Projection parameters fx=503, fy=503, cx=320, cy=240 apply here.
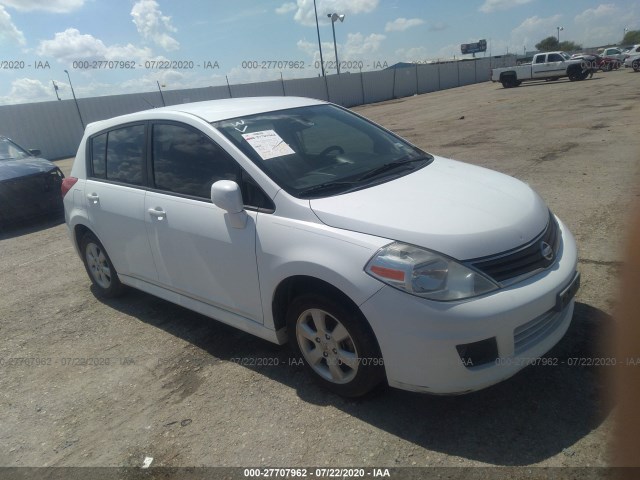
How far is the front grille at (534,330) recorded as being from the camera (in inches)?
99.4

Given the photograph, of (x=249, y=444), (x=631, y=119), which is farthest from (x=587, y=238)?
(x=631, y=119)

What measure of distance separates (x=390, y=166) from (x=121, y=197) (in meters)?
2.20

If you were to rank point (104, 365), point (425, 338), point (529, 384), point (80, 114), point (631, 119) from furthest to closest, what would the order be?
point (80, 114) → point (631, 119) → point (104, 365) → point (529, 384) → point (425, 338)

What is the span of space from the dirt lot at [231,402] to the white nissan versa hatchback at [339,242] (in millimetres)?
282

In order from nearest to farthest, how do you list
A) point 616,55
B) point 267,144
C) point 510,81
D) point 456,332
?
point 456,332 → point 267,144 → point 510,81 → point 616,55

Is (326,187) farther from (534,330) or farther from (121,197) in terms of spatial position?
(121,197)

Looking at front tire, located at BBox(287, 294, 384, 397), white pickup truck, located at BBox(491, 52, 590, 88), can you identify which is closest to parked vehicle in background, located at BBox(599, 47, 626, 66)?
white pickup truck, located at BBox(491, 52, 590, 88)

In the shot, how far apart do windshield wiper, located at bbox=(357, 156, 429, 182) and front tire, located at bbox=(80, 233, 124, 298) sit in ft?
8.58

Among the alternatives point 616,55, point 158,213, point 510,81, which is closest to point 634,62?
point 616,55

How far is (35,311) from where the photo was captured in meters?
4.89

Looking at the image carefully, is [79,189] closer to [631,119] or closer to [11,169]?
[11,169]

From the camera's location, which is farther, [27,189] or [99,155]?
[27,189]

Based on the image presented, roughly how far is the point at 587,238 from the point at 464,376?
10.2ft

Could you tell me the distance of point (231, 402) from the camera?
3102 millimetres
